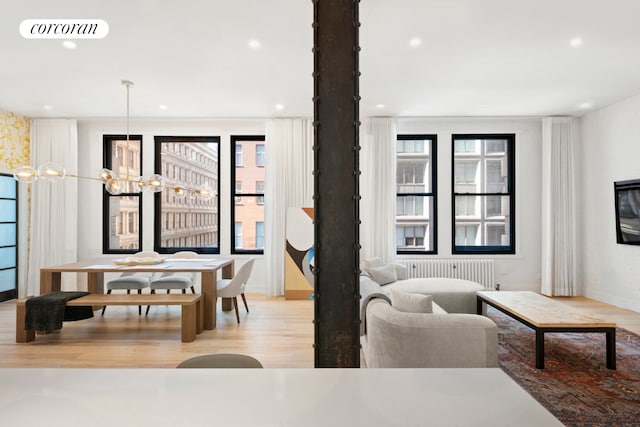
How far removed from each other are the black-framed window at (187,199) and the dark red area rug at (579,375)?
461 centimetres

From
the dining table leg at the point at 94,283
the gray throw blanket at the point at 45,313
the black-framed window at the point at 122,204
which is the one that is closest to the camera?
the gray throw blanket at the point at 45,313

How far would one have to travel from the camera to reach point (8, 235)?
215 inches

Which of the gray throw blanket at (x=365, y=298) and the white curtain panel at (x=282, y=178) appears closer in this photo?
the gray throw blanket at (x=365, y=298)

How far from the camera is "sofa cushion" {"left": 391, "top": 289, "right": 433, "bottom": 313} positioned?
2562 millimetres

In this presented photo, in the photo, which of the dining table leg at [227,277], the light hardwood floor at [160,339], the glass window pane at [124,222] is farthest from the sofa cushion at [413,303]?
the glass window pane at [124,222]

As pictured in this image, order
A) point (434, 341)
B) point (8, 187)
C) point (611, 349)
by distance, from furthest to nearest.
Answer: point (8, 187)
point (611, 349)
point (434, 341)

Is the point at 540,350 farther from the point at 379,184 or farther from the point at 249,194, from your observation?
the point at 249,194

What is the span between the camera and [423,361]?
7.40 ft

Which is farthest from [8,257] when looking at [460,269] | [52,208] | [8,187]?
[460,269]

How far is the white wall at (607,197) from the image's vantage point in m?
4.70

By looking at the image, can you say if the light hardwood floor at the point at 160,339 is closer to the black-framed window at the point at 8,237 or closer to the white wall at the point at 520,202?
the black-framed window at the point at 8,237

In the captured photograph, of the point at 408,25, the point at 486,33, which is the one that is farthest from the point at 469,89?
the point at 408,25

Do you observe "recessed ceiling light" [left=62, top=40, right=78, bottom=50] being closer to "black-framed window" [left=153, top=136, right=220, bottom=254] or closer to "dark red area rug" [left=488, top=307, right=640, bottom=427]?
"black-framed window" [left=153, top=136, right=220, bottom=254]

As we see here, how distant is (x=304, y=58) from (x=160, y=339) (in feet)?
10.7
